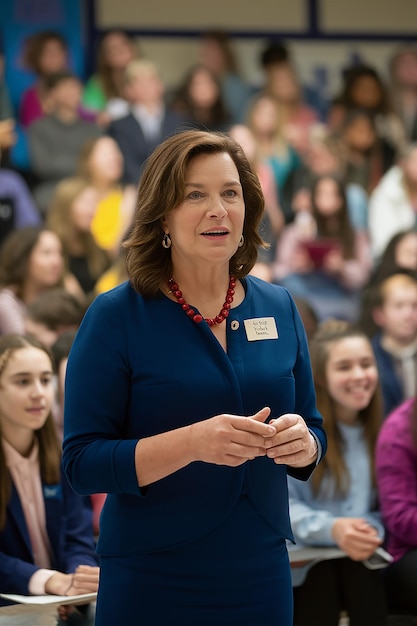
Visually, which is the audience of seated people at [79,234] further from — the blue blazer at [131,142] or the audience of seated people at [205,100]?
the audience of seated people at [205,100]

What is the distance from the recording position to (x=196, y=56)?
24.6 ft

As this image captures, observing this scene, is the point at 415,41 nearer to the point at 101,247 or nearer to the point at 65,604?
the point at 101,247

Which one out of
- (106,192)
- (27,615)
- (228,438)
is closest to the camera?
(228,438)

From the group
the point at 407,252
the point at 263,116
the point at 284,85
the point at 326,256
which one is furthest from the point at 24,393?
the point at 284,85

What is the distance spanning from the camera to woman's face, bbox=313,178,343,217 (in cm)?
557

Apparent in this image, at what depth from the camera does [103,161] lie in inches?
221

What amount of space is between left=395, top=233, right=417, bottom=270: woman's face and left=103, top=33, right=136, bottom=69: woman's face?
7.52ft

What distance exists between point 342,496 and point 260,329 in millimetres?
1391

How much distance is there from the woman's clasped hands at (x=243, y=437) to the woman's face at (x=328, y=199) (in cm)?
413

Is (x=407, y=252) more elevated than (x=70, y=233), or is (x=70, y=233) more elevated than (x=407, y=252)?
(x=70, y=233)

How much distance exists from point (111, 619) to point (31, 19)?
6.05m

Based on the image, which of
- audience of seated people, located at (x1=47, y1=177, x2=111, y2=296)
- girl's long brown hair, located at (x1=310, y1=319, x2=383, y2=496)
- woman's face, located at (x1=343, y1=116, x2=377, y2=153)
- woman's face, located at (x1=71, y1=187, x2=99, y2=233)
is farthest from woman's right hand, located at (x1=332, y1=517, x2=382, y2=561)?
woman's face, located at (x1=343, y1=116, x2=377, y2=153)

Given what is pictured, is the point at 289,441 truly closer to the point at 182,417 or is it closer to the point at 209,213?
the point at 182,417

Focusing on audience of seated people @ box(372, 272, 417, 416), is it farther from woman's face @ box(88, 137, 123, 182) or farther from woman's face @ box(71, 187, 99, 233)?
woman's face @ box(88, 137, 123, 182)
